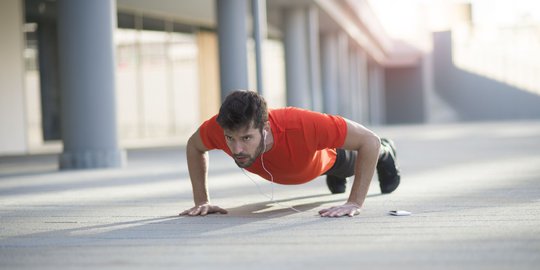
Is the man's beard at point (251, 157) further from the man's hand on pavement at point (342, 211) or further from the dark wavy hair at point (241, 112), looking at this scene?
the man's hand on pavement at point (342, 211)

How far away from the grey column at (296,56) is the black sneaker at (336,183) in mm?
14941

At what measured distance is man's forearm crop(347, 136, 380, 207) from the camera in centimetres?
444

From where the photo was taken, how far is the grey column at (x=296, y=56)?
20719mm

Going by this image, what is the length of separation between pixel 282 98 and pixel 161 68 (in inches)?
486

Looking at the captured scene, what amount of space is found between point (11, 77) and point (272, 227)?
47.2 feet

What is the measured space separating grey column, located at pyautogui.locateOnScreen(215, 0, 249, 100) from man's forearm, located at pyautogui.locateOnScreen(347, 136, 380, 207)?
9.69 m

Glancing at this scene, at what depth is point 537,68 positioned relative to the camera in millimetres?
49000

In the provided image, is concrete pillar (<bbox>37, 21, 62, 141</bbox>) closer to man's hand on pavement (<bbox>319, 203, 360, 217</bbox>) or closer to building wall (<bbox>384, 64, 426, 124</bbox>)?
man's hand on pavement (<bbox>319, 203, 360, 217</bbox>)

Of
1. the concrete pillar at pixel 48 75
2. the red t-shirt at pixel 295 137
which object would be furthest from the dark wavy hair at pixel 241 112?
the concrete pillar at pixel 48 75

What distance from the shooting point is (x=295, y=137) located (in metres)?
4.31

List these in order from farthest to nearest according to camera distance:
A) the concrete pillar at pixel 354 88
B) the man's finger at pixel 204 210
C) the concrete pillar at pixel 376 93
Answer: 1. the concrete pillar at pixel 376 93
2. the concrete pillar at pixel 354 88
3. the man's finger at pixel 204 210

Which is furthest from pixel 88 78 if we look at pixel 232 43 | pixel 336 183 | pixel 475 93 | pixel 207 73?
pixel 475 93

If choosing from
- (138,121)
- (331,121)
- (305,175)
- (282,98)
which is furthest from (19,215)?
(282,98)

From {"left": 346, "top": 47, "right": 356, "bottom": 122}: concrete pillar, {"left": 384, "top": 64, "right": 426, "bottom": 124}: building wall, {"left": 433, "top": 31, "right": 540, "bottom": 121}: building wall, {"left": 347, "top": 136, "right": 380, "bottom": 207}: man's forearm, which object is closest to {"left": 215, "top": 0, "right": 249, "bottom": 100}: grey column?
{"left": 347, "top": 136, "right": 380, "bottom": 207}: man's forearm
